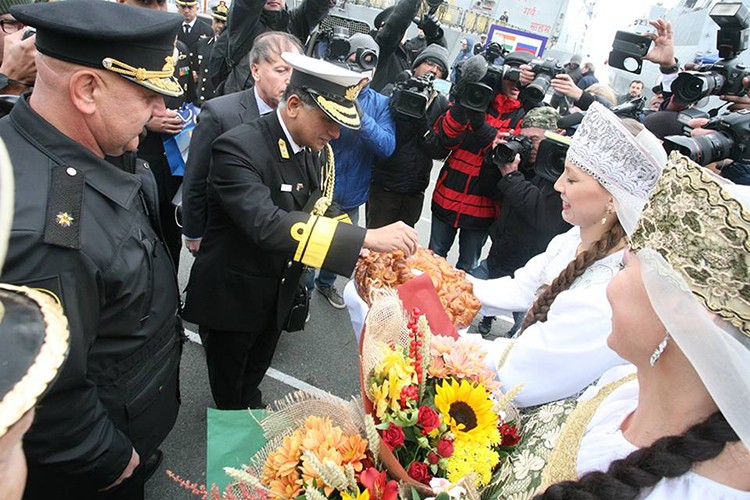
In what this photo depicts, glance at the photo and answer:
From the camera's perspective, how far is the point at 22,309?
579 millimetres

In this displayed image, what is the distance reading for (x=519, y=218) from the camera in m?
3.50

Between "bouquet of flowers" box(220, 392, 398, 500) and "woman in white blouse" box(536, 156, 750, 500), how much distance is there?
38cm

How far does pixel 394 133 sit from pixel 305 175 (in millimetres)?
1783

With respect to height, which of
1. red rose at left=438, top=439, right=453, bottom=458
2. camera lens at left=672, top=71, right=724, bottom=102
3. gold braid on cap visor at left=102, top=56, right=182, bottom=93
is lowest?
red rose at left=438, top=439, right=453, bottom=458

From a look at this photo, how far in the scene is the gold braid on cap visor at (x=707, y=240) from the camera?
720 mm

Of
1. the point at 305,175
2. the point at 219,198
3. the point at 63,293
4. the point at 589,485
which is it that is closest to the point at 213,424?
the point at 63,293

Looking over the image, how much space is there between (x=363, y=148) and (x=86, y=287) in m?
2.93

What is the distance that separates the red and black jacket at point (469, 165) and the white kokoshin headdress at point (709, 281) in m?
2.97

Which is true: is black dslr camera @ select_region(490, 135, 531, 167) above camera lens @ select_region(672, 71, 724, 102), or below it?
below

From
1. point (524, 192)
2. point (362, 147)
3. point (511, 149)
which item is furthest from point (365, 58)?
point (524, 192)

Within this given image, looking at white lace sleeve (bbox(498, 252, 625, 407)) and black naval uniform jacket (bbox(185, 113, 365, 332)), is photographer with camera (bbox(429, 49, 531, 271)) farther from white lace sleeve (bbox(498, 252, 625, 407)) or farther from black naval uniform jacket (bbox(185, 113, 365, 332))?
white lace sleeve (bbox(498, 252, 625, 407))

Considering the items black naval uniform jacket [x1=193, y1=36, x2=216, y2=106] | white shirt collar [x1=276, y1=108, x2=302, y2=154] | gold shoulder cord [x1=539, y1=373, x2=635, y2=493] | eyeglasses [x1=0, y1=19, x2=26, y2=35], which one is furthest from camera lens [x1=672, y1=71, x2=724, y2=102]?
eyeglasses [x1=0, y1=19, x2=26, y2=35]

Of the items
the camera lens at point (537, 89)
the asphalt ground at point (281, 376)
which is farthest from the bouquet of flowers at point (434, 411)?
the camera lens at point (537, 89)

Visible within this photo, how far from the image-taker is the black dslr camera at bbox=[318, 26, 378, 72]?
4.22m
